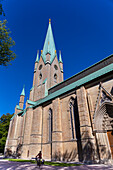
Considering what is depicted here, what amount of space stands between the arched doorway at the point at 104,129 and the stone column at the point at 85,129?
2.59 feet

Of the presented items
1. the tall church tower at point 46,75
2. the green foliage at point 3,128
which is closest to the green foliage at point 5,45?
the tall church tower at point 46,75

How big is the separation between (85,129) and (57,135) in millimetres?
4976

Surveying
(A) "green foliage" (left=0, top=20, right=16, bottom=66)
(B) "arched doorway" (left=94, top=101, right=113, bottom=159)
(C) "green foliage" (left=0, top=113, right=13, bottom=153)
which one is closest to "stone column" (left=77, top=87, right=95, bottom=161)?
(B) "arched doorway" (left=94, top=101, right=113, bottom=159)

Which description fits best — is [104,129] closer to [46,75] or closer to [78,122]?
[78,122]

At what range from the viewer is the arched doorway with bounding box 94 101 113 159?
37.6 ft

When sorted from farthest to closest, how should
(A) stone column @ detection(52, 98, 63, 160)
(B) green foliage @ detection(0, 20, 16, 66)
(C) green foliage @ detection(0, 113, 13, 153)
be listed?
(C) green foliage @ detection(0, 113, 13, 153) < (A) stone column @ detection(52, 98, 63, 160) < (B) green foliage @ detection(0, 20, 16, 66)

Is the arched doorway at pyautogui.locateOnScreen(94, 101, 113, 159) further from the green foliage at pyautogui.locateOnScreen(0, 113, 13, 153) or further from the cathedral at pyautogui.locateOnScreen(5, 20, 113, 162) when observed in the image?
the green foliage at pyautogui.locateOnScreen(0, 113, 13, 153)

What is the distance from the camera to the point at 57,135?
1579 centimetres

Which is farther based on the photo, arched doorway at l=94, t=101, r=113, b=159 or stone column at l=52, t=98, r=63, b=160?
stone column at l=52, t=98, r=63, b=160

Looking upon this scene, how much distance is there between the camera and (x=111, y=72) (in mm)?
13555

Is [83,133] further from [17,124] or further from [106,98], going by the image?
[17,124]

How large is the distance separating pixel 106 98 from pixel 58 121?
803cm

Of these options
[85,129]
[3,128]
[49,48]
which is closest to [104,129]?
[85,129]

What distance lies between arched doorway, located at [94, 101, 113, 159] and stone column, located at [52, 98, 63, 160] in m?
5.78
